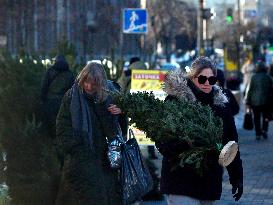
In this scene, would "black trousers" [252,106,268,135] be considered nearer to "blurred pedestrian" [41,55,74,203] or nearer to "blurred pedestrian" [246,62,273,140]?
"blurred pedestrian" [246,62,273,140]

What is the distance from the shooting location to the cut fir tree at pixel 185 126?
6223 mm

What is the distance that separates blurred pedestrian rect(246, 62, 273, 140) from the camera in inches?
738

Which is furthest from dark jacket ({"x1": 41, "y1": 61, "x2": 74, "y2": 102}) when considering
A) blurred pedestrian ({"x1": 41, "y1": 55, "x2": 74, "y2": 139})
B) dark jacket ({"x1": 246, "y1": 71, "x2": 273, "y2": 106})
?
dark jacket ({"x1": 246, "y1": 71, "x2": 273, "y2": 106})

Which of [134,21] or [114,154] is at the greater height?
[134,21]

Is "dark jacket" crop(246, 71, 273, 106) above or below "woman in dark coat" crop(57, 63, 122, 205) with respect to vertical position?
below

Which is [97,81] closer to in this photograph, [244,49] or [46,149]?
[46,149]

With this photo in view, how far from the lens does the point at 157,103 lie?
655 cm

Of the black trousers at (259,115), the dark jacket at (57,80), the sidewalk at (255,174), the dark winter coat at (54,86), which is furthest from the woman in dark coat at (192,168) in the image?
the black trousers at (259,115)

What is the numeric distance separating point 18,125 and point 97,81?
7.99ft

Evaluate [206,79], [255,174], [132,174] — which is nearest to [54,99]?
[255,174]

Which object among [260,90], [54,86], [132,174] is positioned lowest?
[260,90]

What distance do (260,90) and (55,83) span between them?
24.9 feet

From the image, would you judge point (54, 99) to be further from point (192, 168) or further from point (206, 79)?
point (192, 168)

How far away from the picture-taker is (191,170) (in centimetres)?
642
